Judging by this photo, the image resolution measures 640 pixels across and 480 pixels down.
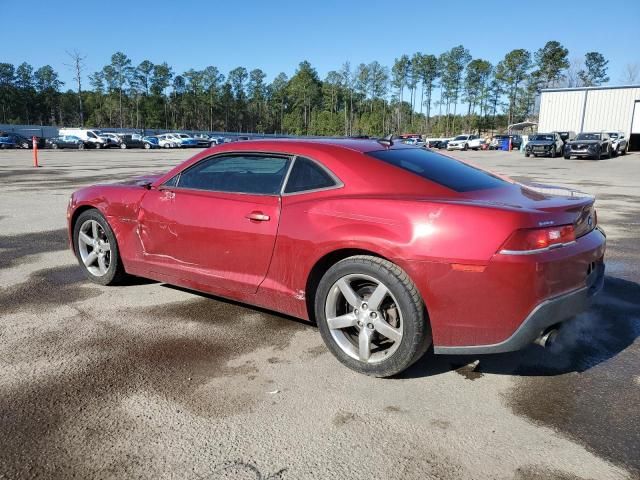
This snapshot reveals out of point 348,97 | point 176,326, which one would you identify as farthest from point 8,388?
point 348,97

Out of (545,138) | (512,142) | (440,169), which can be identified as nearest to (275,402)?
(440,169)

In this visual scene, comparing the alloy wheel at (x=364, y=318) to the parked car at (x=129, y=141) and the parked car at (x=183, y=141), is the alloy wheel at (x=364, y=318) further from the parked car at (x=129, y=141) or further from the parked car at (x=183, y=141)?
the parked car at (x=183, y=141)

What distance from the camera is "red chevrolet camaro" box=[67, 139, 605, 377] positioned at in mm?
2771

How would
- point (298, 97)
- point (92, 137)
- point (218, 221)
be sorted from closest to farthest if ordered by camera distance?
point (218, 221), point (92, 137), point (298, 97)

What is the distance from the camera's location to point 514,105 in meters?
99.8

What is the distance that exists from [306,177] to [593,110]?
51572mm

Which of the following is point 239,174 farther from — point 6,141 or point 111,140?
point 111,140

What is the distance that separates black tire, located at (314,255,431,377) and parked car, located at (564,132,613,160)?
3523 centimetres

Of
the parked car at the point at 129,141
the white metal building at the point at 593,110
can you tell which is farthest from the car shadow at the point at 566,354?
the parked car at the point at 129,141

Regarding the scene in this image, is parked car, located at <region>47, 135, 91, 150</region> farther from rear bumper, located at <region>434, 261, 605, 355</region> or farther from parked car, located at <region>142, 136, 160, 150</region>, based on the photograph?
rear bumper, located at <region>434, 261, 605, 355</region>

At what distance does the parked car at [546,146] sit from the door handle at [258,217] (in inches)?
1458

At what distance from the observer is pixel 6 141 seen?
44.3m

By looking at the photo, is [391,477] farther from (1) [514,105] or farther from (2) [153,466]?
(1) [514,105]

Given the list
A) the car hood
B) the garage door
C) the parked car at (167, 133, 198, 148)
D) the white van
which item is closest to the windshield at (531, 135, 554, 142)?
the car hood
